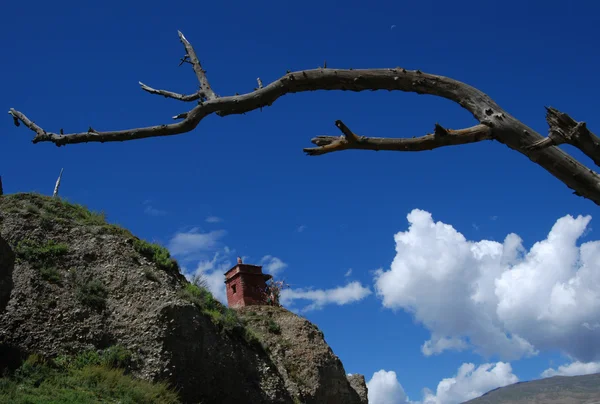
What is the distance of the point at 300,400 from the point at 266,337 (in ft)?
12.7

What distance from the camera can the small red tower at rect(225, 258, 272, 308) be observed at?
103 ft

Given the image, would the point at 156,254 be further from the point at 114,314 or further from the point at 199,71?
the point at 199,71

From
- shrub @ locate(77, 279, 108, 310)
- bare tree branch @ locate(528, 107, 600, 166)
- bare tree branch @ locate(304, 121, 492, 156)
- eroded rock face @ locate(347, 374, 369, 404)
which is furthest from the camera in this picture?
eroded rock face @ locate(347, 374, 369, 404)

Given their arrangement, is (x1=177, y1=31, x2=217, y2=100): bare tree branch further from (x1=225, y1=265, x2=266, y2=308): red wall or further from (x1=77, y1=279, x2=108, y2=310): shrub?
(x1=225, y1=265, x2=266, y2=308): red wall

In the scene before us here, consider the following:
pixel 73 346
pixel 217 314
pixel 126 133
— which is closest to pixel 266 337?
pixel 217 314

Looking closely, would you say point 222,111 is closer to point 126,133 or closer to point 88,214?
point 126,133

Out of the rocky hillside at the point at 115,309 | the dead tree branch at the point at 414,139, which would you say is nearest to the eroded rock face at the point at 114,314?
the rocky hillside at the point at 115,309

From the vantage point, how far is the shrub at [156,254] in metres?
20.9

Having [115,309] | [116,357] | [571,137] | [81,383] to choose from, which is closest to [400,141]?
[571,137]

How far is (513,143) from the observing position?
3570mm

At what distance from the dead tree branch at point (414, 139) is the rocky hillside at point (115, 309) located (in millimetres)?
11682

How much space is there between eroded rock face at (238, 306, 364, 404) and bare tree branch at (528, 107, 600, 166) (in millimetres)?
21603

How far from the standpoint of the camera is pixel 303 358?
26.1 metres

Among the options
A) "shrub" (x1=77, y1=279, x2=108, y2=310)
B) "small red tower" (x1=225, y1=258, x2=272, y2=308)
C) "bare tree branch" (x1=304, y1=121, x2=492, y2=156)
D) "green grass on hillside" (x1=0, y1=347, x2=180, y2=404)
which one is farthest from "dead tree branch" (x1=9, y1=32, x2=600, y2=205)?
"small red tower" (x1=225, y1=258, x2=272, y2=308)
